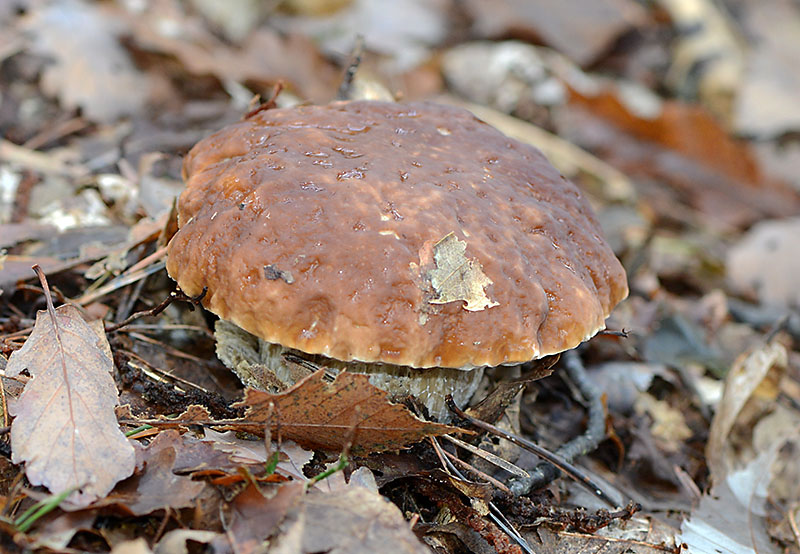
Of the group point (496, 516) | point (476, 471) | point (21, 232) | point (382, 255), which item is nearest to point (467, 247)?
point (382, 255)

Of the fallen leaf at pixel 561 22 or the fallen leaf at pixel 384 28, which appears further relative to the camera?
the fallen leaf at pixel 561 22

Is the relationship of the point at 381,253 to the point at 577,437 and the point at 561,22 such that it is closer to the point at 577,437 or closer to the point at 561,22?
the point at 577,437

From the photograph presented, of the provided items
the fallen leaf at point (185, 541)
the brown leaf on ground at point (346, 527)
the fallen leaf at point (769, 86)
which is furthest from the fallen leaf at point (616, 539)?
the fallen leaf at point (769, 86)

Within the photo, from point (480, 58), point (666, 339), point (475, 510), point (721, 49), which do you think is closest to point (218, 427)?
point (475, 510)

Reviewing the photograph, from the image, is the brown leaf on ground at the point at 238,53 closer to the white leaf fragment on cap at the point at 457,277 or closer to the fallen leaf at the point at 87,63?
the fallen leaf at the point at 87,63

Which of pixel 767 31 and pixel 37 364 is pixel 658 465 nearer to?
pixel 37 364
